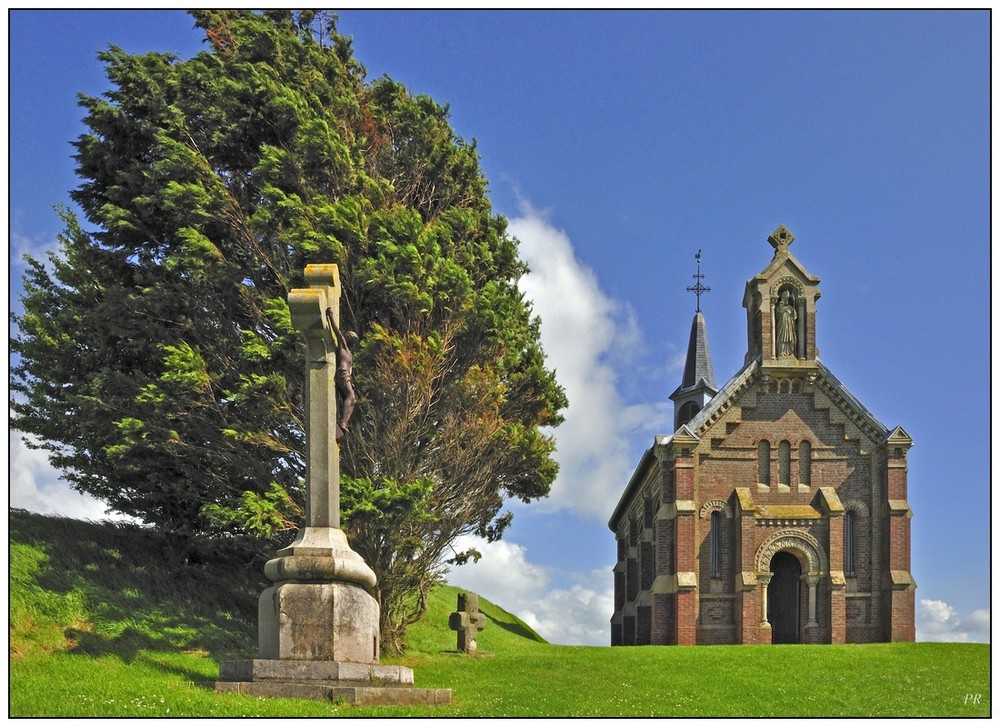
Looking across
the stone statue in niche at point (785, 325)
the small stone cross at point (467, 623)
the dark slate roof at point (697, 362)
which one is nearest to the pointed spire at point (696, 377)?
the dark slate roof at point (697, 362)

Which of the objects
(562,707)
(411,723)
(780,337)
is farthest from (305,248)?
(780,337)

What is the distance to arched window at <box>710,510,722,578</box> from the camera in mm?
32750

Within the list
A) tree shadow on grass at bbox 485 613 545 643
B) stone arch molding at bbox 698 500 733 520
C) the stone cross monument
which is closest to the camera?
the stone cross monument

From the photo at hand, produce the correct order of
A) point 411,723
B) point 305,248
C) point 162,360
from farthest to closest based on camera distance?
1. point 162,360
2. point 305,248
3. point 411,723

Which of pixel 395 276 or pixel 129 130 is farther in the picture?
pixel 129 130

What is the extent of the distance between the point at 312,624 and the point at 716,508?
21.3 metres

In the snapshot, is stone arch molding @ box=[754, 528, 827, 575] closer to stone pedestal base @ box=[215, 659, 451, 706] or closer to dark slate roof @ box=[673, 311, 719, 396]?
dark slate roof @ box=[673, 311, 719, 396]

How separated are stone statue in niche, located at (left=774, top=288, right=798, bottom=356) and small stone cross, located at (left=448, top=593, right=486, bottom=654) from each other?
13600 mm

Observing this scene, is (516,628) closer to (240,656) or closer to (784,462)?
(784,462)

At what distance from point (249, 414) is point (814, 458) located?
18.6m

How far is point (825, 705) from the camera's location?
60.6 feet

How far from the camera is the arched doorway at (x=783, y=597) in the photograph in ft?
109

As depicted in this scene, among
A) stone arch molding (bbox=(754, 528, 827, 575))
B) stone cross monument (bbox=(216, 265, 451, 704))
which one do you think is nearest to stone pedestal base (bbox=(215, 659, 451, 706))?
stone cross monument (bbox=(216, 265, 451, 704))

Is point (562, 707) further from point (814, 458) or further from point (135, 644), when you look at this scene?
point (814, 458)
